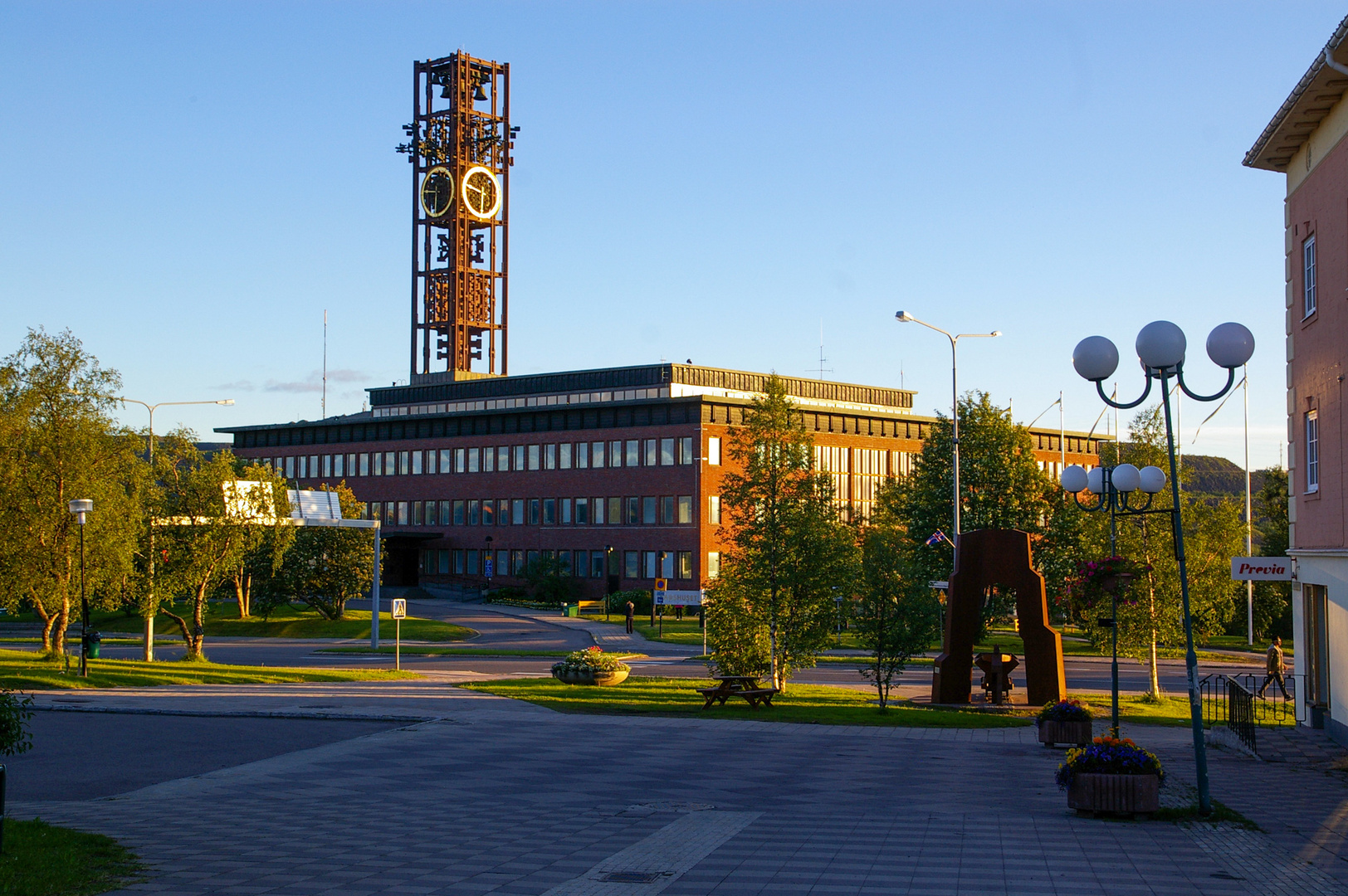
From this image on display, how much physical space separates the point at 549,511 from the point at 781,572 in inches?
2350

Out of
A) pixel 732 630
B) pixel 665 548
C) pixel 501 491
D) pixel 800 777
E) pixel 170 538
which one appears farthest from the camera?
pixel 501 491

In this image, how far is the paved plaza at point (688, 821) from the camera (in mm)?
10852

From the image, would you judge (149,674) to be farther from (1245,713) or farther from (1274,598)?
(1274,598)

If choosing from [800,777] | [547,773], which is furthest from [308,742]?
[800,777]

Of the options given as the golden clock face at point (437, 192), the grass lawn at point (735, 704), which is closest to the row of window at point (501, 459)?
the golden clock face at point (437, 192)

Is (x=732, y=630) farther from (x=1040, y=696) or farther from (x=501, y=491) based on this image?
(x=501, y=491)

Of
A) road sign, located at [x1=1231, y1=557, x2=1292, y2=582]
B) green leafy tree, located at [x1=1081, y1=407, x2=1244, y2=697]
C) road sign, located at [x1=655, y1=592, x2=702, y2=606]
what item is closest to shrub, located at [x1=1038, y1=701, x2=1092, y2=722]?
road sign, located at [x1=1231, y1=557, x2=1292, y2=582]

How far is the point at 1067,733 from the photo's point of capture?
2102 centimetres

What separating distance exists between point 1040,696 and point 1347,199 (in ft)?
42.1

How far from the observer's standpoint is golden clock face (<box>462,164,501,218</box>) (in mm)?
105875

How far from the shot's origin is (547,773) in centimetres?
1753

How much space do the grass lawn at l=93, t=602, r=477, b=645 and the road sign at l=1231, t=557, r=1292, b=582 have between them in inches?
1648

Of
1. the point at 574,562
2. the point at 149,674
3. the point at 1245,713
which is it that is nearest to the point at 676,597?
the point at 149,674

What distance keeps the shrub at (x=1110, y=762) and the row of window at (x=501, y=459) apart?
68.3 meters
